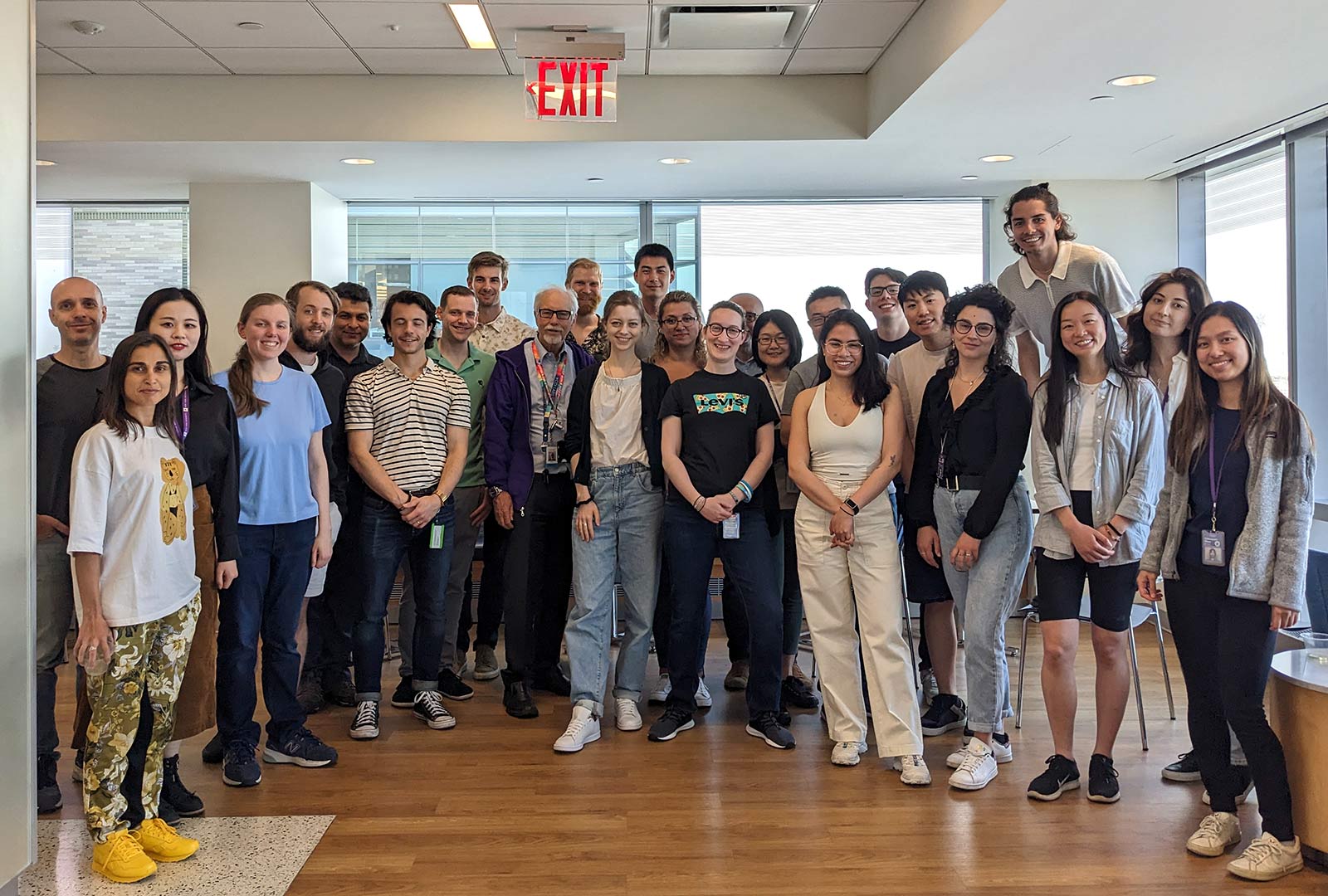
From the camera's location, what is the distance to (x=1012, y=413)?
11.7 ft

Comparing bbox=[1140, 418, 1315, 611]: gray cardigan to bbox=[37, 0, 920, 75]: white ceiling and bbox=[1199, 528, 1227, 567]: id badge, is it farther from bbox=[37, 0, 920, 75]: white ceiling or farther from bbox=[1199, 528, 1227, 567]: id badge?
bbox=[37, 0, 920, 75]: white ceiling

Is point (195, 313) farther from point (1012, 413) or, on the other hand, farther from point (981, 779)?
point (981, 779)

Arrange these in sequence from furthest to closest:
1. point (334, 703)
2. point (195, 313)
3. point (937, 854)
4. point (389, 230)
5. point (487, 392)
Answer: point (389, 230)
point (334, 703)
point (487, 392)
point (195, 313)
point (937, 854)

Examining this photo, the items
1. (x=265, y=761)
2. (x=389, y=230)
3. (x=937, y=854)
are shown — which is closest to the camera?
(x=937, y=854)

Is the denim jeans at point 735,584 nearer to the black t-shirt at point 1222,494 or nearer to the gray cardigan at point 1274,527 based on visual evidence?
the black t-shirt at point 1222,494

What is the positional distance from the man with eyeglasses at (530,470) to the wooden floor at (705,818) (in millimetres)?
411

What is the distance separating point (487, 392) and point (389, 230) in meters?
4.24

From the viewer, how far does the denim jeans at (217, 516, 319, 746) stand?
3.45 meters

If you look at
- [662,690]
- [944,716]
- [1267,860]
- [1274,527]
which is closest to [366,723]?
[662,690]

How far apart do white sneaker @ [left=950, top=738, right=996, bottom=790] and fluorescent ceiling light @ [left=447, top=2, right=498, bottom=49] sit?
3.90 meters

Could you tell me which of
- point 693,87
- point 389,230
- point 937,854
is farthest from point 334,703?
point 389,230

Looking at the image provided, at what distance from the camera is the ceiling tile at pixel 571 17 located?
Result: 16.3 feet

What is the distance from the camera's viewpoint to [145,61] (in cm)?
571

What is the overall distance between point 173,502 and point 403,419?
48.1 inches
